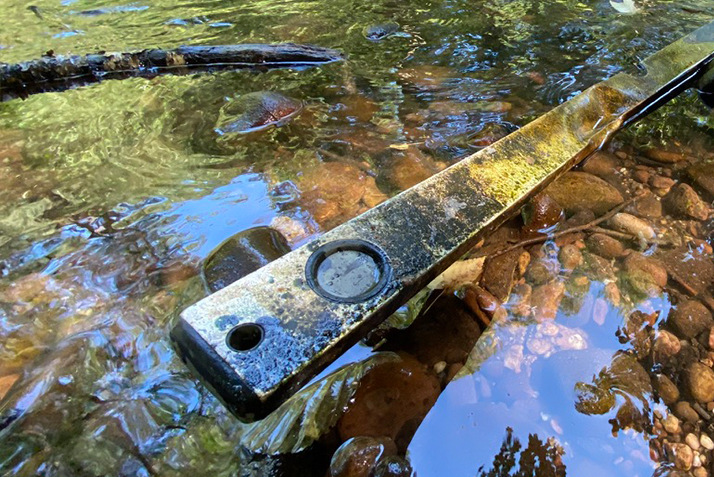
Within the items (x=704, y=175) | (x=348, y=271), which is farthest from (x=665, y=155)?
(x=348, y=271)

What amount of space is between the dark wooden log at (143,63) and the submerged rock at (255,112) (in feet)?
2.51

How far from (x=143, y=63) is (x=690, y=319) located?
4774 millimetres

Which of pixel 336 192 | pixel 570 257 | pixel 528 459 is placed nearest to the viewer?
pixel 528 459

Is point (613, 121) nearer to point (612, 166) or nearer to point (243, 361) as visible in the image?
point (612, 166)

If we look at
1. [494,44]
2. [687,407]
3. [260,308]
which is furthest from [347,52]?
[687,407]

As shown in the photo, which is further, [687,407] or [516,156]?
[516,156]

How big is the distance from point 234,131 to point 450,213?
7.07 feet

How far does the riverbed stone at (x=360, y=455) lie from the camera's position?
178 centimetres

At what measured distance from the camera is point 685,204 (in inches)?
121

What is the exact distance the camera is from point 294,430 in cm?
194

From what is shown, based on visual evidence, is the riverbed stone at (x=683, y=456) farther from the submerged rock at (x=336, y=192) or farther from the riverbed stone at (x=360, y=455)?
the submerged rock at (x=336, y=192)

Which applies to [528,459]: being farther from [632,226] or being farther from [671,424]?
[632,226]

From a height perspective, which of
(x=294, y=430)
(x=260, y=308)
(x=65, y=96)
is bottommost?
(x=294, y=430)

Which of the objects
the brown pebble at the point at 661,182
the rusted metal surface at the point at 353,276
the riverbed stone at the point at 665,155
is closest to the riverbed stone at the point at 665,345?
the rusted metal surface at the point at 353,276
